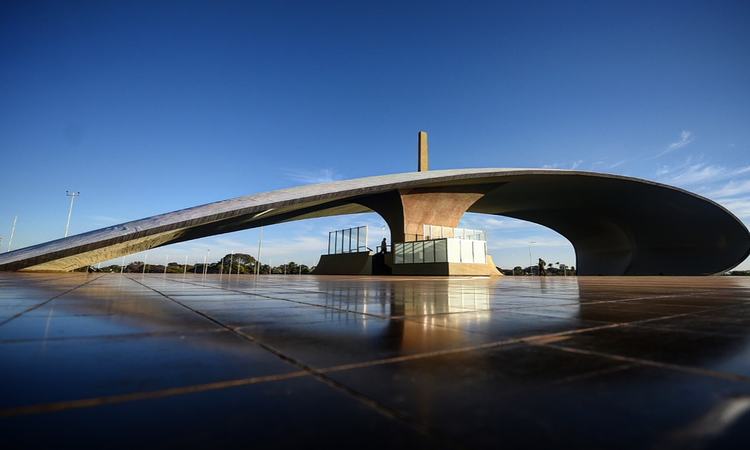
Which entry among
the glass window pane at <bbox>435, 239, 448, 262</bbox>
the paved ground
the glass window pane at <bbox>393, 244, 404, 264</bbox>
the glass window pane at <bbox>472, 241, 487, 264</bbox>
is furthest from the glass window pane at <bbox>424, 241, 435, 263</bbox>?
the paved ground

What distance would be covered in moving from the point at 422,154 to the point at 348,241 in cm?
1587

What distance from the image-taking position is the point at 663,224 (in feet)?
126

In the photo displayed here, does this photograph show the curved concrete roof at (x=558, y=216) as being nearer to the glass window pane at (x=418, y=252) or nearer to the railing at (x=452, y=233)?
the railing at (x=452, y=233)

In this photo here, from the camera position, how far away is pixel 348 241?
100 feet

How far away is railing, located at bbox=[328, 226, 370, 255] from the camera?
29.2m

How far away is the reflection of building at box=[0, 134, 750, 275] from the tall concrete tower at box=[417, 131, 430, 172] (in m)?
0.14

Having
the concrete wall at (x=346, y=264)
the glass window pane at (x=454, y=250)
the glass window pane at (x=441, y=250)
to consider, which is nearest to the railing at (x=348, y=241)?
the concrete wall at (x=346, y=264)

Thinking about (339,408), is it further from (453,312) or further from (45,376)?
(453,312)

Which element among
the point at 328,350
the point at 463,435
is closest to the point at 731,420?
the point at 463,435

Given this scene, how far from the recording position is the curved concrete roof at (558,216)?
14008 millimetres

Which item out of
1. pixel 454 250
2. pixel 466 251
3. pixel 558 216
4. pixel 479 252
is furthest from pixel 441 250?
pixel 558 216

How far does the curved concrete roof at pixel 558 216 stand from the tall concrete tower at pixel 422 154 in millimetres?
7322

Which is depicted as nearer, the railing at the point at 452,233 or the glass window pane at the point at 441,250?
the glass window pane at the point at 441,250

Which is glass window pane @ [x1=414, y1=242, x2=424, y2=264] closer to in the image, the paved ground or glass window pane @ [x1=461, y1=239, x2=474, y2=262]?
glass window pane @ [x1=461, y1=239, x2=474, y2=262]
